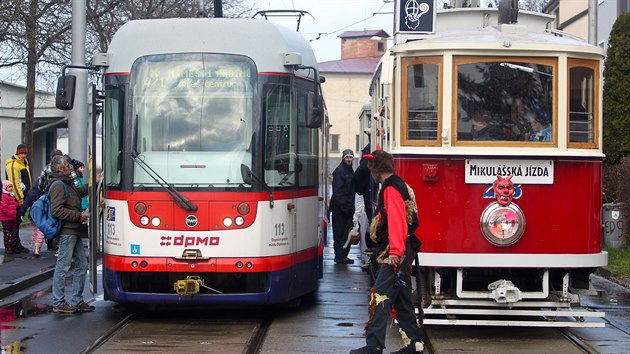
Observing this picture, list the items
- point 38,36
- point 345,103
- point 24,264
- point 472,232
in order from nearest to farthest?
point 472,232, point 24,264, point 38,36, point 345,103

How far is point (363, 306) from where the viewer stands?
11.8 m

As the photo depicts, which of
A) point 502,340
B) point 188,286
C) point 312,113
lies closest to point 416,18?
point 312,113

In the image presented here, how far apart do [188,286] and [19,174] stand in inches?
309

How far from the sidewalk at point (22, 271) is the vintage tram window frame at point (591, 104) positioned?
6915 millimetres

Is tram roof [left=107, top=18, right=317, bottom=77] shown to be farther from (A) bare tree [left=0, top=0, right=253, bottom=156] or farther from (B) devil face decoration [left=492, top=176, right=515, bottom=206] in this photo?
(A) bare tree [left=0, top=0, right=253, bottom=156]

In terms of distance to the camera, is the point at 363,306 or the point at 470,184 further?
the point at 363,306

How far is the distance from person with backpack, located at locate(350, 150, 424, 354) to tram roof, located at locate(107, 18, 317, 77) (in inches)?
Answer: 92.7

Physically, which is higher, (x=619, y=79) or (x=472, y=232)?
(x=619, y=79)

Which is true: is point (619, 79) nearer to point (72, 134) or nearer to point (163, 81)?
point (72, 134)

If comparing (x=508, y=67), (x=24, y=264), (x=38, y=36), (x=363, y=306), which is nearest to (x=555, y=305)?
(x=508, y=67)

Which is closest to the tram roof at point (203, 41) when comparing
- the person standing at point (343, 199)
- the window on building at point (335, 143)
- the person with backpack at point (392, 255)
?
the person with backpack at point (392, 255)

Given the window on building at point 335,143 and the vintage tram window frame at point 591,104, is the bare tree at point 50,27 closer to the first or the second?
the vintage tram window frame at point 591,104

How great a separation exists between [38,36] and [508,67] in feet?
39.3

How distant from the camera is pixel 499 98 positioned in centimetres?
944
